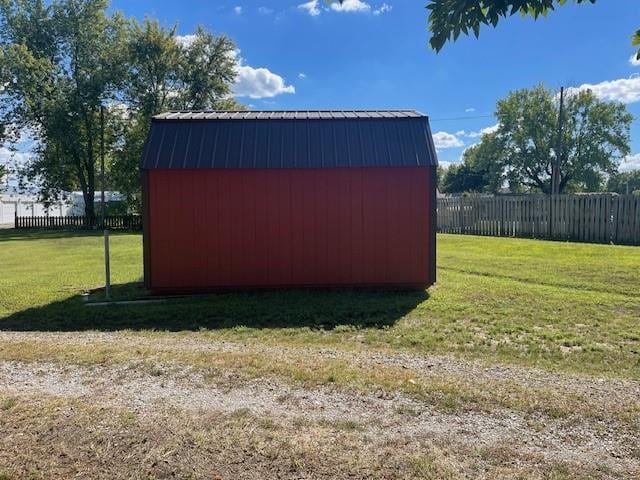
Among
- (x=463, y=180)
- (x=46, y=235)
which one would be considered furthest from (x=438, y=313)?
(x=463, y=180)

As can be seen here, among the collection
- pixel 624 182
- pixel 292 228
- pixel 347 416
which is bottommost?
pixel 347 416

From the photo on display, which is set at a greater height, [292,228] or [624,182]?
[624,182]

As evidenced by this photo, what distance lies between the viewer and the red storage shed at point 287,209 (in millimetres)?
8617

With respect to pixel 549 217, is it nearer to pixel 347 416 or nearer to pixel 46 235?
pixel 347 416

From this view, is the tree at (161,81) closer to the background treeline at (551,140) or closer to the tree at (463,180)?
the background treeline at (551,140)

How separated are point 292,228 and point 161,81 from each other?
86.2 ft

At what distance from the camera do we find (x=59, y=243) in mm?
19359

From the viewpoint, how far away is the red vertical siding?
340 inches

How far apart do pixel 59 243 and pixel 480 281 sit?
1646cm

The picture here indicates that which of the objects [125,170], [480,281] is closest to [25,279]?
[480,281]

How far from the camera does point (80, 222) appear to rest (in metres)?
30.1

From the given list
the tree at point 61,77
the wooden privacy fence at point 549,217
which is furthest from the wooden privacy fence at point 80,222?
the wooden privacy fence at point 549,217

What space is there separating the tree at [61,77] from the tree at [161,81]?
1.14 metres

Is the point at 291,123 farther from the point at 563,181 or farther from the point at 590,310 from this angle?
the point at 563,181
